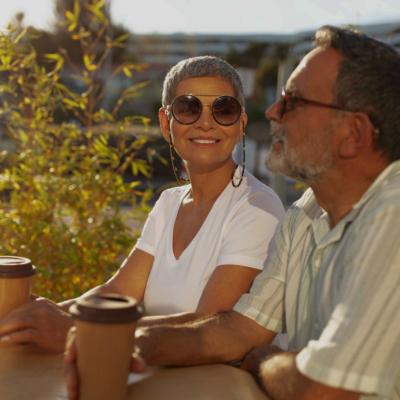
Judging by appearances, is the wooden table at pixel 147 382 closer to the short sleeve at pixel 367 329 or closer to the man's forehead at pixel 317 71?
the short sleeve at pixel 367 329

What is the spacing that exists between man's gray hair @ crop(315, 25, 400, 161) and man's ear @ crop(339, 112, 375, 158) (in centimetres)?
2

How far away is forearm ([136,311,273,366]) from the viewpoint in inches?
77.5

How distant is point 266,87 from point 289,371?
104 ft

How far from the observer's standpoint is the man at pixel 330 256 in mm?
1644

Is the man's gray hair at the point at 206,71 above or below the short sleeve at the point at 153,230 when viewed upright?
above

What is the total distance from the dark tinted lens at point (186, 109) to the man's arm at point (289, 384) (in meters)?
1.09

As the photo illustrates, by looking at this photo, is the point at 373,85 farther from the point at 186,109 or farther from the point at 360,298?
the point at 186,109

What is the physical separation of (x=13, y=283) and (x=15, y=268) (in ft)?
0.20

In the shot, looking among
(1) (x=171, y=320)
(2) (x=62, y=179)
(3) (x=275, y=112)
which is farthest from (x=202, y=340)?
(2) (x=62, y=179)

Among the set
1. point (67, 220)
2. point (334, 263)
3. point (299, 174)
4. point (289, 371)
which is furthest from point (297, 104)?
point (67, 220)

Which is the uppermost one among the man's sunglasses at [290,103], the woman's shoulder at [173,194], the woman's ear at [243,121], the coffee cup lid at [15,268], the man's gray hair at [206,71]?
the man's gray hair at [206,71]

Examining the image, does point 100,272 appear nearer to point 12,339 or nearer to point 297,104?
point 12,339

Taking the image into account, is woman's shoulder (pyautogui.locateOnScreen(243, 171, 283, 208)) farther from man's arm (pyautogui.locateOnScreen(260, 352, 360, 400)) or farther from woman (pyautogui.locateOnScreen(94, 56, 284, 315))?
man's arm (pyautogui.locateOnScreen(260, 352, 360, 400))

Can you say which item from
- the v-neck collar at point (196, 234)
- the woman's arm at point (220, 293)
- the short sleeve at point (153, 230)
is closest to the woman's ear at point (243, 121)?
the v-neck collar at point (196, 234)
